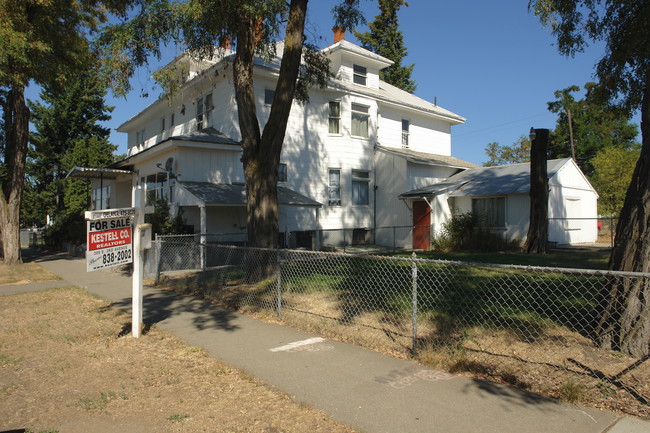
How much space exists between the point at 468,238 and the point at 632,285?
14234 millimetres

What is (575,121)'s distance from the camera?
4144 centimetres

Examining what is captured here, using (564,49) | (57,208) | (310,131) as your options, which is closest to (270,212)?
(564,49)

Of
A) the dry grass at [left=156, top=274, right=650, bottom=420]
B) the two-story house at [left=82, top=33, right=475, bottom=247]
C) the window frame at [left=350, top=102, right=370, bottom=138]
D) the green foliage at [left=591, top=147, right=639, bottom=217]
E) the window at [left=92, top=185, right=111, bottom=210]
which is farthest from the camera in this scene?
the green foliage at [left=591, top=147, right=639, bottom=217]

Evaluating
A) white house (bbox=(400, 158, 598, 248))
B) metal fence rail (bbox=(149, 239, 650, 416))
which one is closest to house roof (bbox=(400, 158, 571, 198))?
white house (bbox=(400, 158, 598, 248))

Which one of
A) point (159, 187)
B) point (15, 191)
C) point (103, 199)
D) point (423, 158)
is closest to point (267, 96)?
point (159, 187)

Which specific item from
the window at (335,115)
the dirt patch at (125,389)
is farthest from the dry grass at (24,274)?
the window at (335,115)

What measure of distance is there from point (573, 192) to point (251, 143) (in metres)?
18.1

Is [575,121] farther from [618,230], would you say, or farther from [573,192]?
[618,230]

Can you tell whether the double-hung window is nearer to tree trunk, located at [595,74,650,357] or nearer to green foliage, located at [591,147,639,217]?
tree trunk, located at [595,74,650,357]

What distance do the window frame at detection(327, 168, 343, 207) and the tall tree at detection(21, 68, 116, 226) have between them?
20.8 m

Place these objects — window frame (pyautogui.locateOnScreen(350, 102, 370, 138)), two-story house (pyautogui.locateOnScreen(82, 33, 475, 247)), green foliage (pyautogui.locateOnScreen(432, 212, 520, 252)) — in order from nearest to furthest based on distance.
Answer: two-story house (pyautogui.locateOnScreen(82, 33, 475, 247)) → green foliage (pyautogui.locateOnScreen(432, 212, 520, 252)) → window frame (pyautogui.locateOnScreen(350, 102, 370, 138))

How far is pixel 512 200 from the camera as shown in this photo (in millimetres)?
19422

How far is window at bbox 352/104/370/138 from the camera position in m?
Answer: 22.0

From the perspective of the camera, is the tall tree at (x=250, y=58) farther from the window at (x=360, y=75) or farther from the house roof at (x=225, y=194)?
the window at (x=360, y=75)
